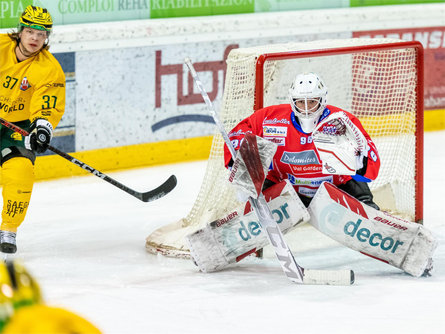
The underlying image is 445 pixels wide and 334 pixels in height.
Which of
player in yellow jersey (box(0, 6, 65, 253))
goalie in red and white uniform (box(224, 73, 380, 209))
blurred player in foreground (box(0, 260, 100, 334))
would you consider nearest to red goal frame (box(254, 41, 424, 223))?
goalie in red and white uniform (box(224, 73, 380, 209))

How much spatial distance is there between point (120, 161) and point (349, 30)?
75.9 inches

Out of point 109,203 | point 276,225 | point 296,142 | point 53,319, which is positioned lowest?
point 109,203

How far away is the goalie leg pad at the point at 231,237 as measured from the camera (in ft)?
12.2

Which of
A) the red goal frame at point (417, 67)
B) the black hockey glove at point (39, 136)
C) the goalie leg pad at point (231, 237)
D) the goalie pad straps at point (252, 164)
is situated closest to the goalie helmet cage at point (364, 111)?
the red goal frame at point (417, 67)

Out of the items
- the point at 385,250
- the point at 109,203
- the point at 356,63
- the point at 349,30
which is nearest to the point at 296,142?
the point at 385,250

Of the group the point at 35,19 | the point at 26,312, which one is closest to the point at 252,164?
the point at 35,19

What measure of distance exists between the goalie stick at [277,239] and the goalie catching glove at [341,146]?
0.78ft

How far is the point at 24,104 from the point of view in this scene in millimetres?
4098

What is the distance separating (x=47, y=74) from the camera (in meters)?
4.02

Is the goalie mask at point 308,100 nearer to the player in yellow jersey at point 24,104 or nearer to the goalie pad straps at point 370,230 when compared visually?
the goalie pad straps at point 370,230

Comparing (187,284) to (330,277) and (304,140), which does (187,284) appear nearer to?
(330,277)

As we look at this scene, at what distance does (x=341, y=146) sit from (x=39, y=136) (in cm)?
120

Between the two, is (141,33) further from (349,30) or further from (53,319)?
(53,319)

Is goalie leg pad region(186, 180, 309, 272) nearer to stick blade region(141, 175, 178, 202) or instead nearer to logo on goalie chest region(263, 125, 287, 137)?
logo on goalie chest region(263, 125, 287, 137)
